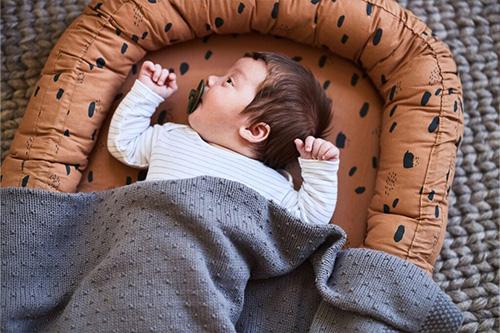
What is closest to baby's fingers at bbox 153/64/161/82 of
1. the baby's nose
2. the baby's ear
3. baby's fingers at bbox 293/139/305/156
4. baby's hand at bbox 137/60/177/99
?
baby's hand at bbox 137/60/177/99

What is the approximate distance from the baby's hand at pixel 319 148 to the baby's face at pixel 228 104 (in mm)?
126

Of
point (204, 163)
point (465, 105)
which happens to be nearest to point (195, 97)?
point (204, 163)

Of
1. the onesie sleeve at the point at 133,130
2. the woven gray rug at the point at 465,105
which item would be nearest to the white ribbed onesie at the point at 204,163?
the onesie sleeve at the point at 133,130

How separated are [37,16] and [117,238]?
66cm

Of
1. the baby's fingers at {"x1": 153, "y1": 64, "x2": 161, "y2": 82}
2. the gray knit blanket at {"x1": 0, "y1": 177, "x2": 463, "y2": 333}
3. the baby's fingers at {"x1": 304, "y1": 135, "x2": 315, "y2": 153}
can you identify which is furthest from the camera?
the baby's fingers at {"x1": 153, "y1": 64, "x2": 161, "y2": 82}

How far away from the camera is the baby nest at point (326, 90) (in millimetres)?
1421

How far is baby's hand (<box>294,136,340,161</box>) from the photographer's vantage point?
1.38 metres

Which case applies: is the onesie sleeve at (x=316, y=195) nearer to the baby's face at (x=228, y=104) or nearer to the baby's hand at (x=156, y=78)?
the baby's face at (x=228, y=104)

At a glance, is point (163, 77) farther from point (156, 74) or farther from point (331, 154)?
point (331, 154)

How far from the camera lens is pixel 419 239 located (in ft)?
4.55

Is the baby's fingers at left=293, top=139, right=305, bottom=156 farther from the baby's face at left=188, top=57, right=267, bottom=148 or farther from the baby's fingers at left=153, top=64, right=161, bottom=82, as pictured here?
the baby's fingers at left=153, top=64, right=161, bottom=82

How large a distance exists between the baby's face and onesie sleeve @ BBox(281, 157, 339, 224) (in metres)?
0.15

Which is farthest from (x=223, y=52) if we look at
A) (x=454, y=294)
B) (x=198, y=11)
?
(x=454, y=294)

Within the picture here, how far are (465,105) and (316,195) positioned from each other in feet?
1.53
